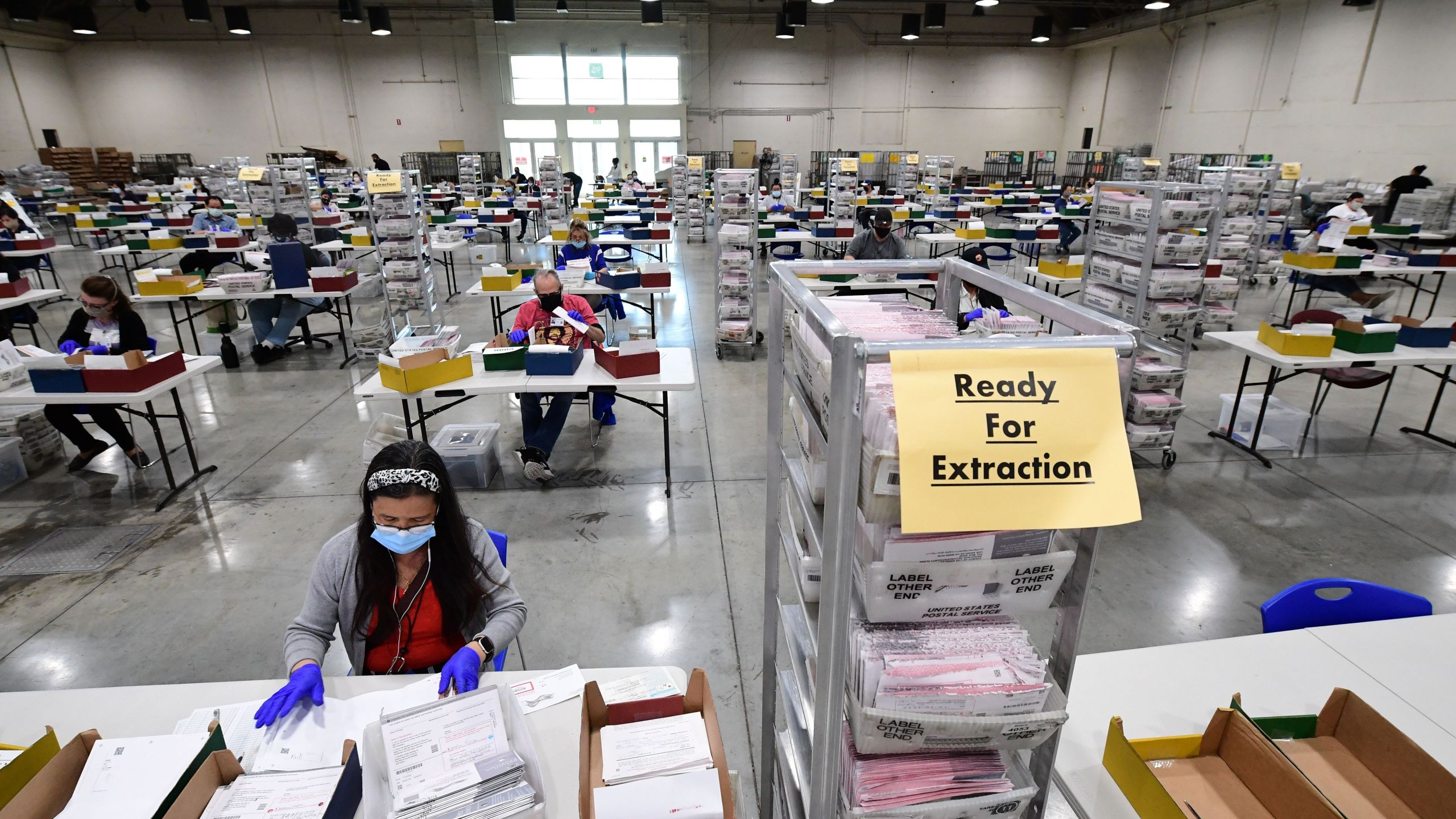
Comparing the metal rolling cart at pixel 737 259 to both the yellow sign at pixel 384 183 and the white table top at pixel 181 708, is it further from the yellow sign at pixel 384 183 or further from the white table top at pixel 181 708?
the white table top at pixel 181 708

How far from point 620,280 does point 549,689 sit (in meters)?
5.77

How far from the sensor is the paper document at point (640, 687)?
1.85 meters

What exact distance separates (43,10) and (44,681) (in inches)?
1014

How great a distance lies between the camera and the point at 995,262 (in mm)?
12062

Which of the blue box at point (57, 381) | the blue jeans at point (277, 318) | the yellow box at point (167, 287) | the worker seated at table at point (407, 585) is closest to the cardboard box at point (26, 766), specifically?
the worker seated at table at point (407, 585)

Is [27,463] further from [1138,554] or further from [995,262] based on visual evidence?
[995,262]

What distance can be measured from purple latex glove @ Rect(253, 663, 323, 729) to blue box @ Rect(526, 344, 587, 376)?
2.85 meters

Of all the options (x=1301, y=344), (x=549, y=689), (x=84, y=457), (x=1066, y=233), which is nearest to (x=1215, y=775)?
(x=549, y=689)

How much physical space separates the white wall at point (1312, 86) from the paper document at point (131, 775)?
17250 mm

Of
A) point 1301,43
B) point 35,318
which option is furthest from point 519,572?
point 1301,43

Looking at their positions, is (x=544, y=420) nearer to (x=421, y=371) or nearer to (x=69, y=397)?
(x=421, y=371)

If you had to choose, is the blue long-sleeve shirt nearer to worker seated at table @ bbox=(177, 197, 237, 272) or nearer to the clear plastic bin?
the clear plastic bin

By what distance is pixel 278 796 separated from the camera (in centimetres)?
150

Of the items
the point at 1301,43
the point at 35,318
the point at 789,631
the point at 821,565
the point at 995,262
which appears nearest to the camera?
the point at 821,565
